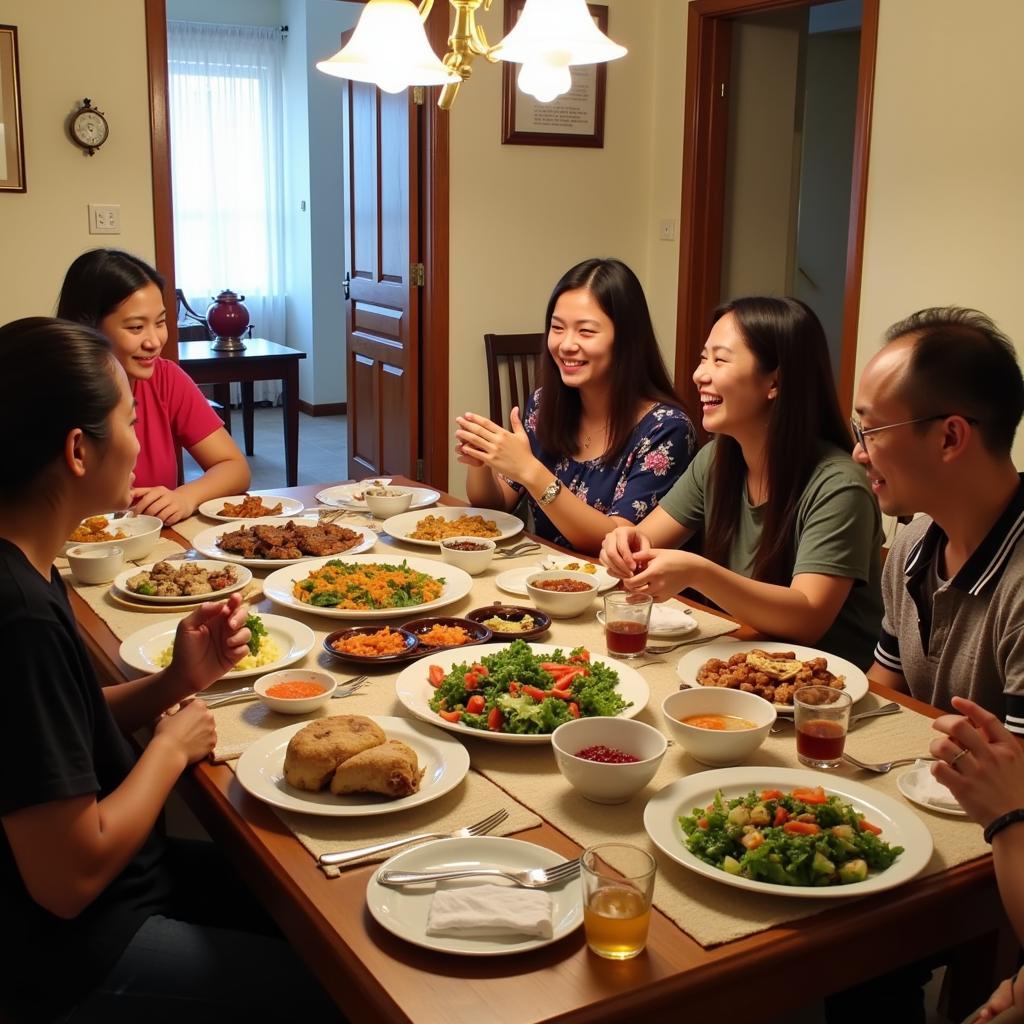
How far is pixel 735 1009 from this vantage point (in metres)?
1.09

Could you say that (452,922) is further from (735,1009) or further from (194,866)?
(194,866)

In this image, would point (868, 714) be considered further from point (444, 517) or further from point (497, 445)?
point (444, 517)

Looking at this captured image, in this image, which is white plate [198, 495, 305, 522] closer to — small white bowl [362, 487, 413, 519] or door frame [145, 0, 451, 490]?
small white bowl [362, 487, 413, 519]

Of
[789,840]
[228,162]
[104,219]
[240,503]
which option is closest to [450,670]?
[789,840]

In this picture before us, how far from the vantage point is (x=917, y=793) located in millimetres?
1382

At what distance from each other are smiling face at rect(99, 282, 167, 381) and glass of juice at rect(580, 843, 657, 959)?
208 cm

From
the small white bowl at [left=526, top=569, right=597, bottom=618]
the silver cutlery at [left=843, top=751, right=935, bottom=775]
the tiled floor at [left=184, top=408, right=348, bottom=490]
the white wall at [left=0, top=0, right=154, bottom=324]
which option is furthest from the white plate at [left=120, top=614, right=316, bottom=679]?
the tiled floor at [left=184, top=408, right=348, bottom=490]

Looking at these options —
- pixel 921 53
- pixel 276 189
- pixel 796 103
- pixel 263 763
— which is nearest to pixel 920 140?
pixel 921 53

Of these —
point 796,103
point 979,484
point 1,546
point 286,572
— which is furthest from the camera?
point 796,103

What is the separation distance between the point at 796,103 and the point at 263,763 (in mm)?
4864

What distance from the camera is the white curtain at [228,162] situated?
8.32 meters

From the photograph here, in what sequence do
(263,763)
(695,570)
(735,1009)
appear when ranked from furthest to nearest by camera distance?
1. (695,570)
2. (263,763)
3. (735,1009)

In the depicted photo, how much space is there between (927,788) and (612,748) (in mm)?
386

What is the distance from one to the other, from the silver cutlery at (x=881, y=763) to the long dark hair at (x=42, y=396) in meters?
1.01
